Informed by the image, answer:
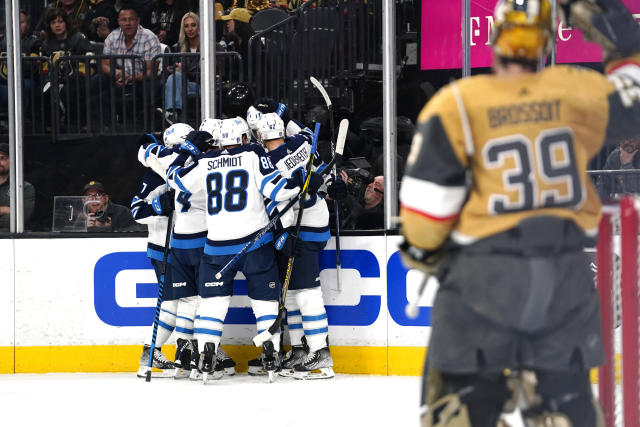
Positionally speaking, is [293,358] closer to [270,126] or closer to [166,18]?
[270,126]

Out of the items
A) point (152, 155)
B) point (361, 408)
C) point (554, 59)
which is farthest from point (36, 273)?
point (554, 59)

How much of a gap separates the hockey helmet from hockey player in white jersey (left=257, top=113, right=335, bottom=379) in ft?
0.97

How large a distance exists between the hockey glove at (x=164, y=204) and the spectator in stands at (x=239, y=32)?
835mm

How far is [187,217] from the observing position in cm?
571

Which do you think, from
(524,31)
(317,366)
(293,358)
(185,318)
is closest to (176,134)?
(185,318)

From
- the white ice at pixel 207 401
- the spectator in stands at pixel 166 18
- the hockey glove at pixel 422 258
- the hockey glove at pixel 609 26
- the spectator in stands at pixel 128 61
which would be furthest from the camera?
the spectator in stands at pixel 128 61

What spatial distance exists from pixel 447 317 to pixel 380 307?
10.6ft

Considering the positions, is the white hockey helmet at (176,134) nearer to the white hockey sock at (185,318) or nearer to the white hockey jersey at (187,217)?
the white hockey jersey at (187,217)

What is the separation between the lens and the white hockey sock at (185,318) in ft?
18.9

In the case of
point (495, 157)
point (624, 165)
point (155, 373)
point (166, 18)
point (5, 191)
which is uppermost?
point (166, 18)

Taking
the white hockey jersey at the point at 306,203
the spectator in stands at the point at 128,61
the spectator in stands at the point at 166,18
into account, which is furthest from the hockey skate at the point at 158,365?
the spectator in stands at the point at 166,18

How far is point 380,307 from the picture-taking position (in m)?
5.63

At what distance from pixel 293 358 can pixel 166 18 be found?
80.5 inches

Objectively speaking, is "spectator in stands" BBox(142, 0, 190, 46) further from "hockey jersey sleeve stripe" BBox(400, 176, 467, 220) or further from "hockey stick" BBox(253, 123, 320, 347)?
"hockey jersey sleeve stripe" BBox(400, 176, 467, 220)
